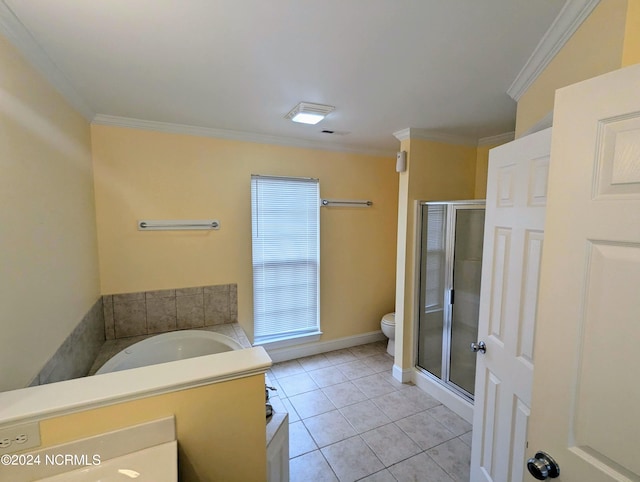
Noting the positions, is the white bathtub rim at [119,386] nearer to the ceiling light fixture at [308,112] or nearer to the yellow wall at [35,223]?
the yellow wall at [35,223]

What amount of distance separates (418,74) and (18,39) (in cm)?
191

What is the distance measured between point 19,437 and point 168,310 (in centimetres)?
190

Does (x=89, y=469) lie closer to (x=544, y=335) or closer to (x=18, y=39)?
(x=544, y=335)

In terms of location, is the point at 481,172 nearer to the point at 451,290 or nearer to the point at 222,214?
the point at 451,290

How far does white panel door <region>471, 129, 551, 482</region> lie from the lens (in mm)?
1223

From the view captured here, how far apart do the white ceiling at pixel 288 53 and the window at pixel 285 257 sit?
928 mm

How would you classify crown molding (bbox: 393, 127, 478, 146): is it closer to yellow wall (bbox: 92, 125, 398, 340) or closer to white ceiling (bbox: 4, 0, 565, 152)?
white ceiling (bbox: 4, 0, 565, 152)

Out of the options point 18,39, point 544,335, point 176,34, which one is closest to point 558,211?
point 544,335

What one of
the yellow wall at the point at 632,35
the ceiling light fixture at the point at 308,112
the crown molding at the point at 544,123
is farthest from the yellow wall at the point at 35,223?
the crown molding at the point at 544,123

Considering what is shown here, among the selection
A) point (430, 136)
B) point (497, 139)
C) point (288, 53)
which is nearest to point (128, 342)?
point (288, 53)

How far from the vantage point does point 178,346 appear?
8.40 ft

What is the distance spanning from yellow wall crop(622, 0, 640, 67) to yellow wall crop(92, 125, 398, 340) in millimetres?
2530

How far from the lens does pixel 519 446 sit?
130 cm

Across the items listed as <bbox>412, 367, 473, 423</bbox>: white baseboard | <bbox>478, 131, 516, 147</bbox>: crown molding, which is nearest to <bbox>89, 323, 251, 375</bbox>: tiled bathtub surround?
<bbox>412, 367, 473, 423</bbox>: white baseboard
